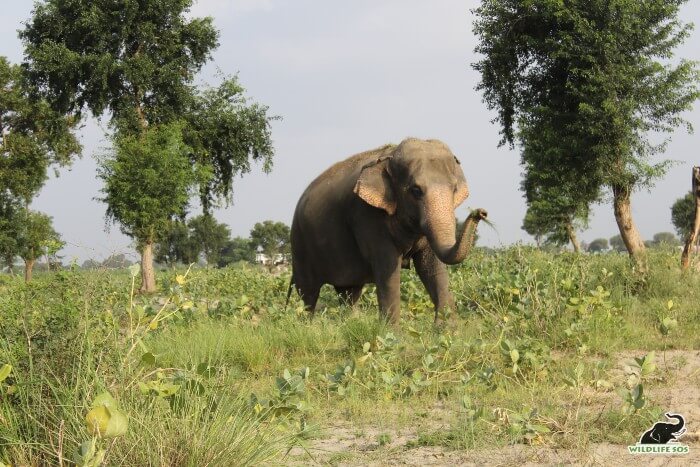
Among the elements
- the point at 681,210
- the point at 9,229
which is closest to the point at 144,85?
the point at 9,229

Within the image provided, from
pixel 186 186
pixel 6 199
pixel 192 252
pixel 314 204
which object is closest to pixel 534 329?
pixel 314 204

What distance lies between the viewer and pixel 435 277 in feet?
26.1

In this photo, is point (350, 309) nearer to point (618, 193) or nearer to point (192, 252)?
point (618, 193)

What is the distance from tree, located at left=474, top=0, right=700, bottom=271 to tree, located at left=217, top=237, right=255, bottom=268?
7141cm

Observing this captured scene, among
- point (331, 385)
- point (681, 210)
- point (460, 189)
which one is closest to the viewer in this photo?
point (331, 385)

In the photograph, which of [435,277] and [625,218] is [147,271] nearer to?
[625,218]

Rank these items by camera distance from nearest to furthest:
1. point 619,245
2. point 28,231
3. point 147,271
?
point 147,271
point 28,231
point 619,245

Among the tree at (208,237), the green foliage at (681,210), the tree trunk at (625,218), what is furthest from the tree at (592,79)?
the tree at (208,237)

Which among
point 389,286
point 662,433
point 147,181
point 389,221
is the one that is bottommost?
point 662,433

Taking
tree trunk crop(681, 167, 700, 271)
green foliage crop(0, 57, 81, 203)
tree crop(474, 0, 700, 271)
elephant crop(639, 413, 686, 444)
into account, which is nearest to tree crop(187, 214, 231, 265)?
green foliage crop(0, 57, 81, 203)

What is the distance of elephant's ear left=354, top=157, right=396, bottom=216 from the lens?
7645 mm

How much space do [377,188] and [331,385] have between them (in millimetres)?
2606

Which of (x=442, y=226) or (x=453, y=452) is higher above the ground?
(x=442, y=226)

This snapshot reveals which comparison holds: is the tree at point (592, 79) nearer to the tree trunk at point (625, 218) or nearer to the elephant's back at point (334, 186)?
the tree trunk at point (625, 218)
